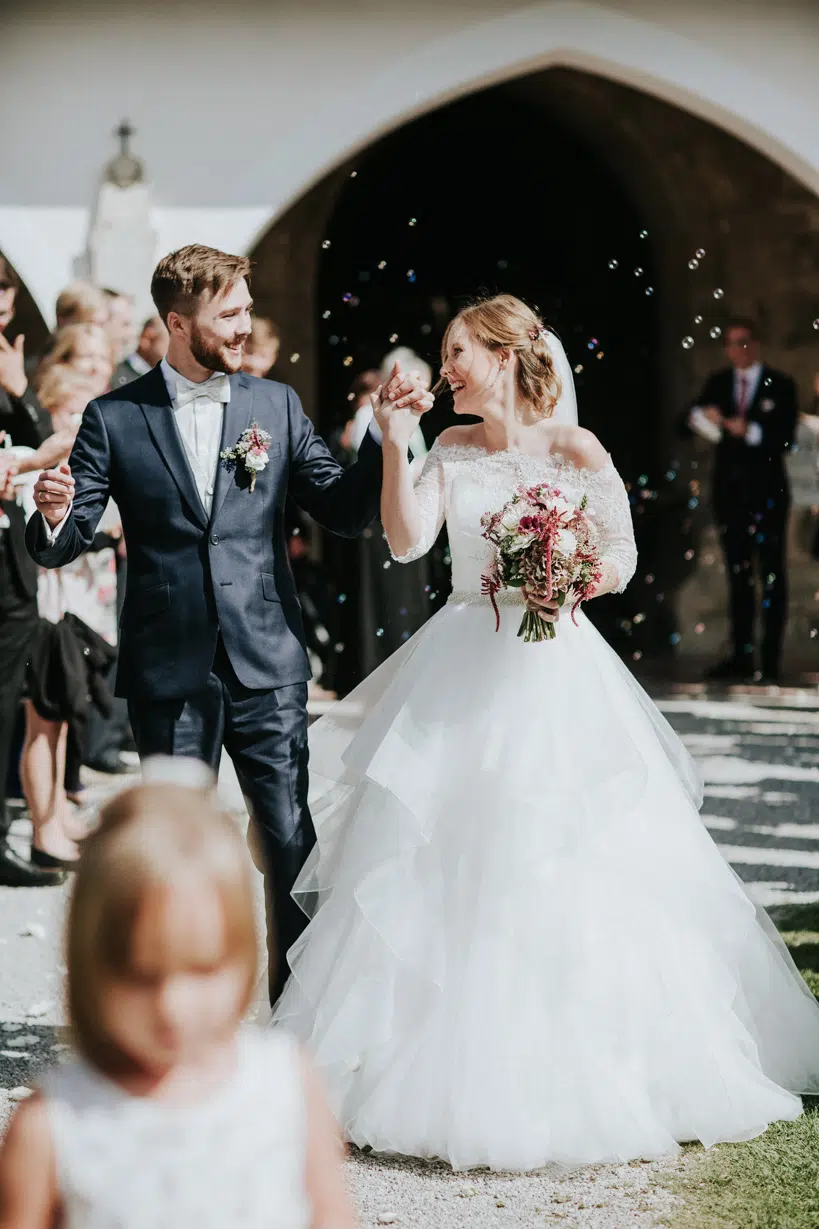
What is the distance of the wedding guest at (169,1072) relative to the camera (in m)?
1.33

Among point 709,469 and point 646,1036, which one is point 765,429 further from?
point 646,1036

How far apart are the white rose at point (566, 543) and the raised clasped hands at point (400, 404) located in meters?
0.42

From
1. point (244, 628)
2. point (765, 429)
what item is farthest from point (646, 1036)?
point (765, 429)

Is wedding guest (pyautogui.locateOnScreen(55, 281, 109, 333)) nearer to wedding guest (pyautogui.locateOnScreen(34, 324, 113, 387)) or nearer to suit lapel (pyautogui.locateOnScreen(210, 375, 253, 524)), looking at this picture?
wedding guest (pyautogui.locateOnScreen(34, 324, 113, 387))

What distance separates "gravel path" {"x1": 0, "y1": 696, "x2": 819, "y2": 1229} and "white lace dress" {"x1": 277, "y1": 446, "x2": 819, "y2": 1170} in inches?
3.0

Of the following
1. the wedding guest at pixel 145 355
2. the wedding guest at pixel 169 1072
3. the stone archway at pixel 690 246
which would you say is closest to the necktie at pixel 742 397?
the stone archway at pixel 690 246

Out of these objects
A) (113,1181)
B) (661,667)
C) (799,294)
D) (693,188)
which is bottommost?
(661,667)

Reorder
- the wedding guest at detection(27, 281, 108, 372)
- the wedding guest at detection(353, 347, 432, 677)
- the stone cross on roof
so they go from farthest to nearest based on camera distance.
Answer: the wedding guest at detection(353, 347, 432, 677)
the stone cross on roof
the wedding guest at detection(27, 281, 108, 372)

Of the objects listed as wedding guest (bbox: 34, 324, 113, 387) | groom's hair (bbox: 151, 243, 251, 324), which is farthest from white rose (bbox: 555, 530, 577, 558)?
wedding guest (bbox: 34, 324, 113, 387)

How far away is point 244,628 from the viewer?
3744mm

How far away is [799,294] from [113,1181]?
11489 mm

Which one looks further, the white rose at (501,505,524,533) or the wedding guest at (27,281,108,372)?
the wedding guest at (27,281,108,372)

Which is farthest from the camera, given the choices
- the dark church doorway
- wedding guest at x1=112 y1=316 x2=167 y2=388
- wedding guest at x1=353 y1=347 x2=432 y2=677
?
the dark church doorway

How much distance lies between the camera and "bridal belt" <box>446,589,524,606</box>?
379 cm
